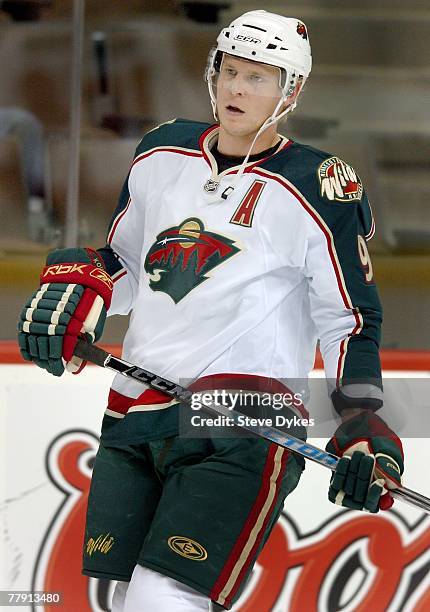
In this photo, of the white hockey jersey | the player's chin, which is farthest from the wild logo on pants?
the player's chin

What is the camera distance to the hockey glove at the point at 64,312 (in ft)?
5.48

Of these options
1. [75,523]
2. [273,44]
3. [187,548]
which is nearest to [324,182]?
[273,44]

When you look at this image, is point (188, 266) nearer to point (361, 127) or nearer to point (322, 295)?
point (322, 295)

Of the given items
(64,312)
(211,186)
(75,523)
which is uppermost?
(211,186)

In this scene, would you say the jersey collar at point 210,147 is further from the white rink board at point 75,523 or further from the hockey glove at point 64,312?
the white rink board at point 75,523

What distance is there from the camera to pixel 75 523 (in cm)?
224

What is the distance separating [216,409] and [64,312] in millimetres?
275

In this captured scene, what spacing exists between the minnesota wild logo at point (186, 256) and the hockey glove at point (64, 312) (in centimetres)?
10

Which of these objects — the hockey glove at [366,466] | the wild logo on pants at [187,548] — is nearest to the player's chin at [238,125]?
the hockey glove at [366,466]

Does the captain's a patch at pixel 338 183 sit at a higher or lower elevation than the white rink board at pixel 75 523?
higher

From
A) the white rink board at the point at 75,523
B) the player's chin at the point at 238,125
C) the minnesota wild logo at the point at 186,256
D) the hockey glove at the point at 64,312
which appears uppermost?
the player's chin at the point at 238,125

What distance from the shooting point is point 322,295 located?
171 cm

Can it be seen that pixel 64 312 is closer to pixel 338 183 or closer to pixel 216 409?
pixel 216 409

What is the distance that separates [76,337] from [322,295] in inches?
15.2
